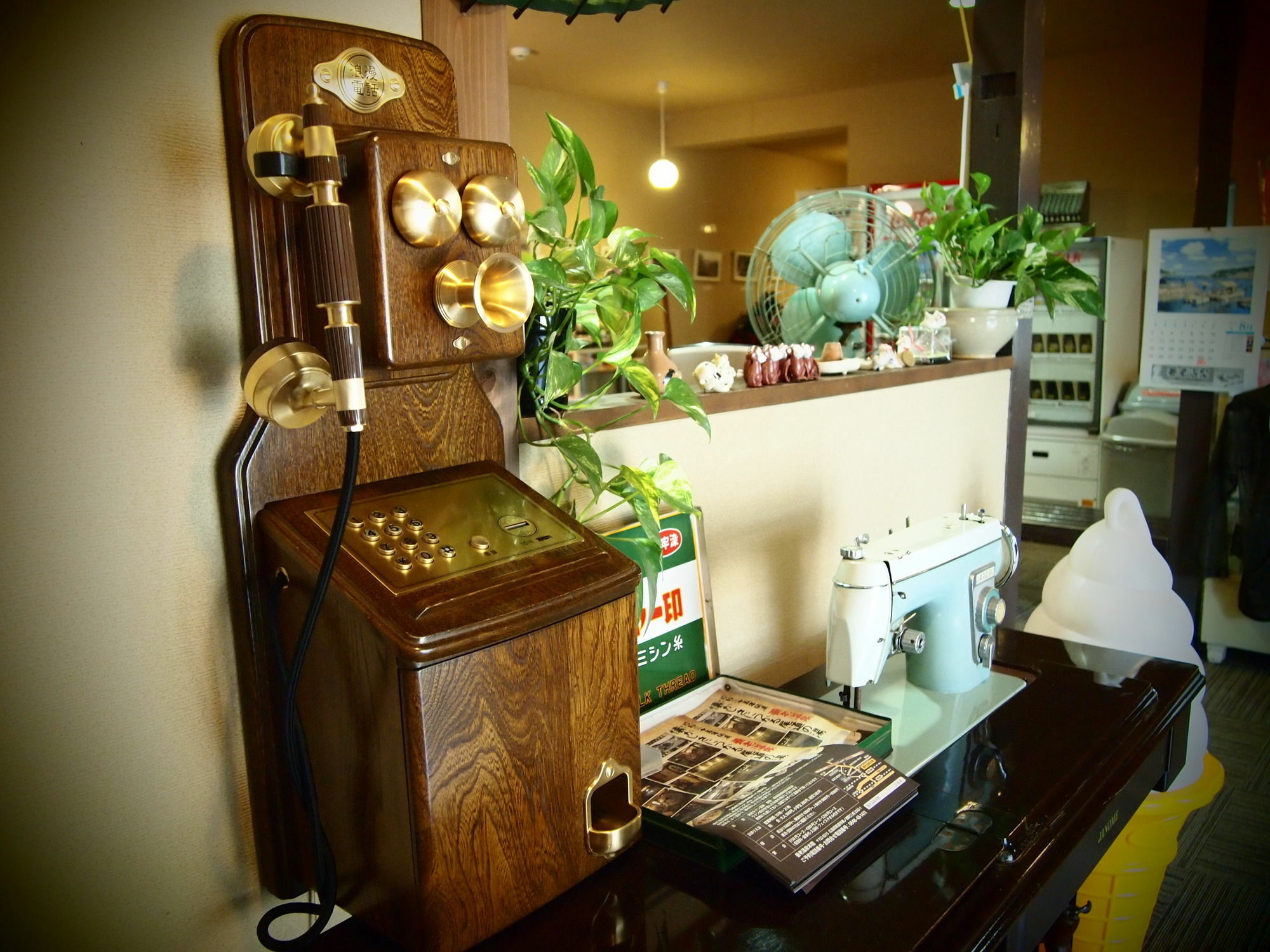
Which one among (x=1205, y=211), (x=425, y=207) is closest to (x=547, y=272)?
(x=425, y=207)

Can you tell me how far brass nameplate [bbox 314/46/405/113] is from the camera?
0.76 metres

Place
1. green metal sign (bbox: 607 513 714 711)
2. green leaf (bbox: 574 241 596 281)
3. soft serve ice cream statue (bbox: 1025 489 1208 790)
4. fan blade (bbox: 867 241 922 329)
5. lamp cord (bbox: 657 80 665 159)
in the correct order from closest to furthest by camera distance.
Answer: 1. green leaf (bbox: 574 241 596 281)
2. green metal sign (bbox: 607 513 714 711)
3. soft serve ice cream statue (bbox: 1025 489 1208 790)
4. fan blade (bbox: 867 241 922 329)
5. lamp cord (bbox: 657 80 665 159)

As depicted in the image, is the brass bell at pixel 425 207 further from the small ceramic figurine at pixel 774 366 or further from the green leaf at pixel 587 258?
the small ceramic figurine at pixel 774 366

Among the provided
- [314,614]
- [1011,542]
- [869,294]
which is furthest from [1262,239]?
[314,614]

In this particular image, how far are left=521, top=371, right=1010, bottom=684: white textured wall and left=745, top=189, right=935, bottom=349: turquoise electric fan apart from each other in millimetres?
213

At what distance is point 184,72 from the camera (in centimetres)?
70

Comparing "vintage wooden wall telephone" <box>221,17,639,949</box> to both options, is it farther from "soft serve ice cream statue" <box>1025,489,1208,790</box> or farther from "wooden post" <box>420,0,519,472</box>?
"soft serve ice cream statue" <box>1025,489,1208,790</box>

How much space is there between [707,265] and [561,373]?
8.37 metres

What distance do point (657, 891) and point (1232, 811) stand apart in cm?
263

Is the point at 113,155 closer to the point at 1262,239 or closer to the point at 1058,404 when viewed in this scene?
the point at 1262,239

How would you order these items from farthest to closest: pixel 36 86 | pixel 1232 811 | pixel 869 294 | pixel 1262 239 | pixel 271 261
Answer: pixel 1262 239, pixel 1232 811, pixel 869 294, pixel 271 261, pixel 36 86

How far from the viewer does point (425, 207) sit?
2.28 feet

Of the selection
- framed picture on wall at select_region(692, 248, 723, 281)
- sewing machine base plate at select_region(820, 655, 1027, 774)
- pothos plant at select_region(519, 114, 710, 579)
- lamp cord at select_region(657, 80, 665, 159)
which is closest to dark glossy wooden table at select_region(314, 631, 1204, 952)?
sewing machine base plate at select_region(820, 655, 1027, 774)

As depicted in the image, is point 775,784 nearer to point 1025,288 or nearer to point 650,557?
point 650,557
